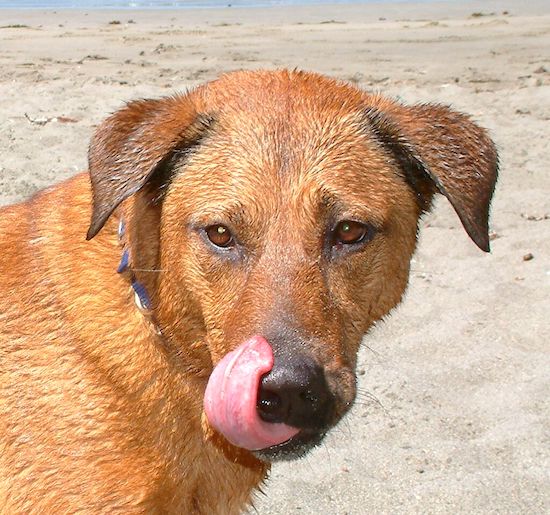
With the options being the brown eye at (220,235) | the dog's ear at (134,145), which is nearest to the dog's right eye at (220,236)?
the brown eye at (220,235)

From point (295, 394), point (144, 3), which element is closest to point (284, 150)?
point (295, 394)

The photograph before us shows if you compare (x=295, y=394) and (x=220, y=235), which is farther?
(x=220, y=235)

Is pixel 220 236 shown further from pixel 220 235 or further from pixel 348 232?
pixel 348 232

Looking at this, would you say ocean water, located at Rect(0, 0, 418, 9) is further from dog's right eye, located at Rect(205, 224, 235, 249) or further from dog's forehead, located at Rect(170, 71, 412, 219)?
dog's right eye, located at Rect(205, 224, 235, 249)

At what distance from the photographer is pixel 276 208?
3.21m

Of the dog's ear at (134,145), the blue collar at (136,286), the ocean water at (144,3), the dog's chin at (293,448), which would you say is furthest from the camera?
the ocean water at (144,3)

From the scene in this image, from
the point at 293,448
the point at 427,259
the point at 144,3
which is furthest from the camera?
the point at 144,3

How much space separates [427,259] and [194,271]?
13.2 ft

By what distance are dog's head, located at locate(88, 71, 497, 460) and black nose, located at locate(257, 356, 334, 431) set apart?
0.05ft

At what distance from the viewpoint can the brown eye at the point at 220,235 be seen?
3.24 metres

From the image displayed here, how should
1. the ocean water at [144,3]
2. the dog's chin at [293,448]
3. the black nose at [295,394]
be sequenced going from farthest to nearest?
the ocean water at [144,3] < the dog's chin at [293,448] < the black nose at [295,394]

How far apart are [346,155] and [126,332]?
1034mm

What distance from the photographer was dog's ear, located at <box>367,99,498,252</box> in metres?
3.42

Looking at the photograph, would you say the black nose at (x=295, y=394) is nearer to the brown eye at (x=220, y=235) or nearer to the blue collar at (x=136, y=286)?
the brown eye at (x=220, y=235)
